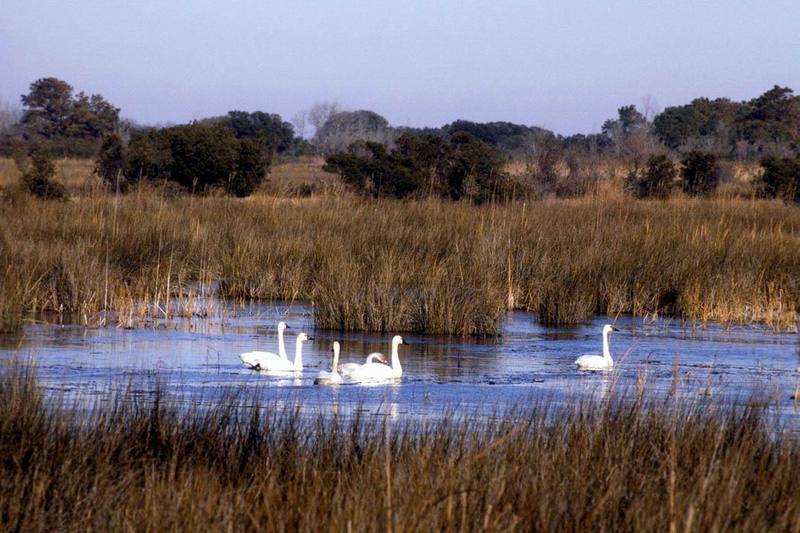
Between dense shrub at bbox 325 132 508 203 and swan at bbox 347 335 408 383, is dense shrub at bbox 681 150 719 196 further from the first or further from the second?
swan at bbox 347 335 408 383

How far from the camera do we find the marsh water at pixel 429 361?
1047 centimetres

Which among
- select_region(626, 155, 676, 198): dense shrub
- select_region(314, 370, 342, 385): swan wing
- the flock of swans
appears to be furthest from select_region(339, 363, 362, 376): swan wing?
select_region(626, 155, 676, 198): dense shrub

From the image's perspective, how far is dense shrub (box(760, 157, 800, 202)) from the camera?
3119cm

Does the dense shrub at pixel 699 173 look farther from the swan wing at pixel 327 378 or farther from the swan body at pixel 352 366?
the swan wing at pixel 327 378

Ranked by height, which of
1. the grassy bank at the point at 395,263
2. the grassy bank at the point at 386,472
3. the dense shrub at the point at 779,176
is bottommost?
the grassy bank at the point at 386,472

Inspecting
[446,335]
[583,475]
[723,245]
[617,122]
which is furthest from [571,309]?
[617,122]

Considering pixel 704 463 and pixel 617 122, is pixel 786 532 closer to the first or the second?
pixel 704 463

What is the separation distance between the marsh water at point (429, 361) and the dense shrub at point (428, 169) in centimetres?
1188

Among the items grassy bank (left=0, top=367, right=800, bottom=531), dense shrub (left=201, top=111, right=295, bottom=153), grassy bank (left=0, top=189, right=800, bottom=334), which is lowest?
grassy bank (left=0, top=367, right=800, bottom=531)

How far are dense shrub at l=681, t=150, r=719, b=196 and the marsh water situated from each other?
15.9m

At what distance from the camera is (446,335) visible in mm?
15570

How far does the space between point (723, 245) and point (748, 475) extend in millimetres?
14042

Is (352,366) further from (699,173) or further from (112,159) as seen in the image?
(699,173)

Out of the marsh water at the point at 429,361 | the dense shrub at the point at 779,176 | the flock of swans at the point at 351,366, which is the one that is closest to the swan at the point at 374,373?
the flock of swans at the point at 351,366
